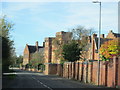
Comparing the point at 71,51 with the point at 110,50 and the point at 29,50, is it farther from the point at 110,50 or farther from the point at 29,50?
the point at 29,50

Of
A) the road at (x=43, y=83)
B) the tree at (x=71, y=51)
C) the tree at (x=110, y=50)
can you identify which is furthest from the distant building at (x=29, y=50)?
the tree at (x=110, y=50)

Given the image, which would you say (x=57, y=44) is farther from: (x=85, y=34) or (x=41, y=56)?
(x=41, y=56)

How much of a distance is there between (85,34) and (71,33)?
11.9 feet

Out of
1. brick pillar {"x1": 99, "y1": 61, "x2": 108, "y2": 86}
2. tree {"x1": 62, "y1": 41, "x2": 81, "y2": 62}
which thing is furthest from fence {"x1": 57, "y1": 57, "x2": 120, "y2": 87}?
tree {"x1": 62, "y1": 41, "x2": 81, "y2": 62}

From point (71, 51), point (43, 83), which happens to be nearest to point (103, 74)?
point (43, 83)

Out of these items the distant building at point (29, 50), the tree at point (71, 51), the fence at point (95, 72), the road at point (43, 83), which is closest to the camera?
the fence at point (95, 72)

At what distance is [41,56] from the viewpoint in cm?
10006

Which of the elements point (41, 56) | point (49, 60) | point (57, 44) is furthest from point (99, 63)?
point (49, 60)

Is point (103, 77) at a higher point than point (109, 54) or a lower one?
lower

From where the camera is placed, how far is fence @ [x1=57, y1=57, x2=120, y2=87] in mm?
24578

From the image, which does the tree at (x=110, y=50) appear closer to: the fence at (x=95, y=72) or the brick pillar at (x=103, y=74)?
the fence at (x=95, y=72)

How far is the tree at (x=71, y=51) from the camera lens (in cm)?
6034

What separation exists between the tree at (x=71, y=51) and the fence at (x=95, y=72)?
9400 mm

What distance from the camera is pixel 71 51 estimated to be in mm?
A: 60156
